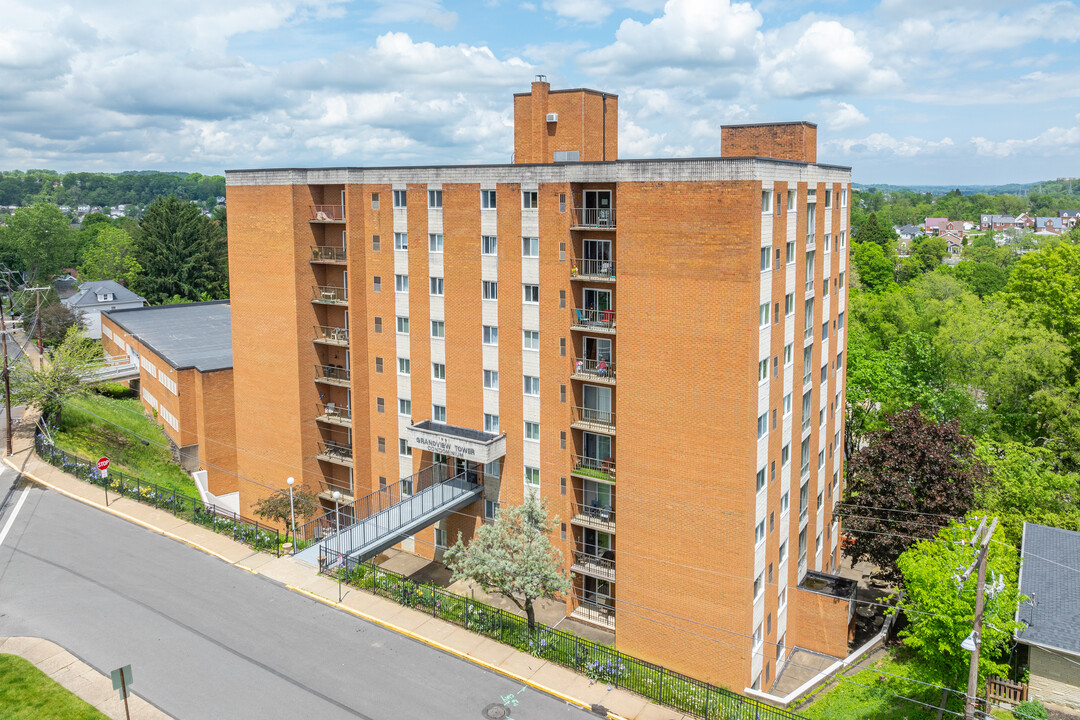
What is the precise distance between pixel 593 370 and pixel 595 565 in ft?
31.9

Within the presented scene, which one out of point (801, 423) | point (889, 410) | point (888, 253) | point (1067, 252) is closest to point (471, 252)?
point (801, 423)

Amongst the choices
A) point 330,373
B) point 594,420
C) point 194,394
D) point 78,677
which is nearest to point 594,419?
point 594,420

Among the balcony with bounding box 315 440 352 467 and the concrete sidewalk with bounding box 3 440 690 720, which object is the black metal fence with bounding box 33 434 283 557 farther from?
the balcony with bounding box 315 440 352 467

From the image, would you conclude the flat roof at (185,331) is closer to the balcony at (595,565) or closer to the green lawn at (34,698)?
the green lawn at (34,698)

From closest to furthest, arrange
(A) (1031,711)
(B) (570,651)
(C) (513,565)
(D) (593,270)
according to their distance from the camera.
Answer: (B) (570,651) < (A) (1031,711) < (C) (513,565) < (D) (593,270)

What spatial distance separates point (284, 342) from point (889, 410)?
43.0m

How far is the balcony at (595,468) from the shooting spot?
123 ft

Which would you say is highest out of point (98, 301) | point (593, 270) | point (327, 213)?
point (327, 213)

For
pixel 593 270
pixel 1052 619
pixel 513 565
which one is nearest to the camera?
pixel 1052 619

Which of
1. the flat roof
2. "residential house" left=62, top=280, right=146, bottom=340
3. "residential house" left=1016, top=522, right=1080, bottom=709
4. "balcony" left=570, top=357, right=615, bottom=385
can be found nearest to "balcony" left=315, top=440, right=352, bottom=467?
the flat roof

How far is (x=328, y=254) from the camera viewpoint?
46875 mm

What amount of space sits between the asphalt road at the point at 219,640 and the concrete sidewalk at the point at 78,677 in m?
0.39

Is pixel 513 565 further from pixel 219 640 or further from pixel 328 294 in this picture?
pixel 328 294

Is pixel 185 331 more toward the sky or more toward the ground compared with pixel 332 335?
more toward the ground
